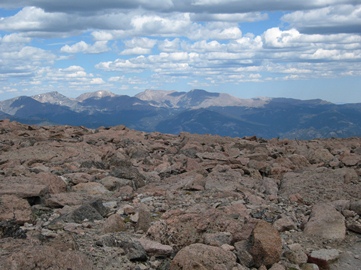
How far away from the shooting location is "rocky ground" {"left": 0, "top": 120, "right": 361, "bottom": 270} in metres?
8.77

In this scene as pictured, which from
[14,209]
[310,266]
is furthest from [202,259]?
[14,209]

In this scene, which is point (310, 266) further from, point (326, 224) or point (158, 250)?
point (158, 250)

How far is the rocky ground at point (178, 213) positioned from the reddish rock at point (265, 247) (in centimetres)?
2

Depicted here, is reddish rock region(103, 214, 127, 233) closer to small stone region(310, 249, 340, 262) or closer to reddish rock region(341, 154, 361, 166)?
small stone region(310, 249, 340, 262)

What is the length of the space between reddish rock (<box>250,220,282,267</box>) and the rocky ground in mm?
20

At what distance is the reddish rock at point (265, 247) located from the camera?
916 centimetres

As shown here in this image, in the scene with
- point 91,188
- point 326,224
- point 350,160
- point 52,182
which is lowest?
point 326,224

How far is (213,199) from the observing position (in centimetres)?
1366

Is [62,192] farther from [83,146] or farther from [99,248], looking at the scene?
[83,146]

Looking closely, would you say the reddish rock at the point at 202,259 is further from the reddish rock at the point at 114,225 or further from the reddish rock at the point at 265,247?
the reddish rock at the point at 114,225

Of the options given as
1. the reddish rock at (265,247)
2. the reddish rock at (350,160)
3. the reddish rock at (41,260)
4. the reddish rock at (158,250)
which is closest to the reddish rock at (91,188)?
the reddish rock at (158,250)

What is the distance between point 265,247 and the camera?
9.18 m

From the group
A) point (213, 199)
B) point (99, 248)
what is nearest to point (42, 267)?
point (99, 248)

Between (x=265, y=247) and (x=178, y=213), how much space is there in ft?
8.95
